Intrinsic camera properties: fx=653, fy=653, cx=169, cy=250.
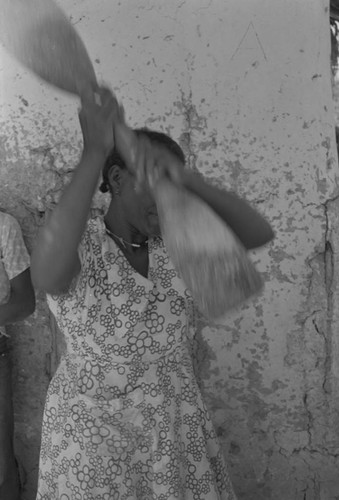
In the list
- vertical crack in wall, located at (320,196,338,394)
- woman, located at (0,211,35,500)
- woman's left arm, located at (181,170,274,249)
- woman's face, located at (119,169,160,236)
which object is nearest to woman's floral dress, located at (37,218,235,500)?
woman's face, located at (119,169,160,236)

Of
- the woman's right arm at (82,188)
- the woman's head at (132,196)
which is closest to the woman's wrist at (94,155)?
the woman's right arm at (82,188)

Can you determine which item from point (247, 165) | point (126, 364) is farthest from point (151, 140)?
point (247, 165)

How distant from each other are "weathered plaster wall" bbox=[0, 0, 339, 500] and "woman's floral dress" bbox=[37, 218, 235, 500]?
831mm

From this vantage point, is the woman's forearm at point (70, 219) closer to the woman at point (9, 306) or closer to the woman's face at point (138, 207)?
the woman's face at point (138, 207)

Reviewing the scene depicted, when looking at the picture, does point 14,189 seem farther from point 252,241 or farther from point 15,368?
point 252,241

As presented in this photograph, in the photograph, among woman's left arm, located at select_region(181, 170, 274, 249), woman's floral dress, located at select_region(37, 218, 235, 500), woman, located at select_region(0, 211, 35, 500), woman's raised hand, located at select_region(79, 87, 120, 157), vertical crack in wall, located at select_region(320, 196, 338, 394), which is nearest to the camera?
woman's raised hand, located at select_region(79, 87, 120, 157)

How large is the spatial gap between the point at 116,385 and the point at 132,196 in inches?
20.5

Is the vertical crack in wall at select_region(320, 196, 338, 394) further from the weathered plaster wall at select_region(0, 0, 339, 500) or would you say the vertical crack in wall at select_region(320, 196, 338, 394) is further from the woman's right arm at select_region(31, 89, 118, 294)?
the woman's right arm at select_region(31, 89, 118, 294)

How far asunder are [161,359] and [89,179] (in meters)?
0.60

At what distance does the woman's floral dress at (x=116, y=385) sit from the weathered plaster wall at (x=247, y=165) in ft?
2.72

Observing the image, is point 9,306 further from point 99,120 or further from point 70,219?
point 99,120

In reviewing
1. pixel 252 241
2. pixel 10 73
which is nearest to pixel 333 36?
pixel 10 73

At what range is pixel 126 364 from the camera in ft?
5.83

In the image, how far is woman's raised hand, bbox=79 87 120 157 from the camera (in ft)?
4.92
